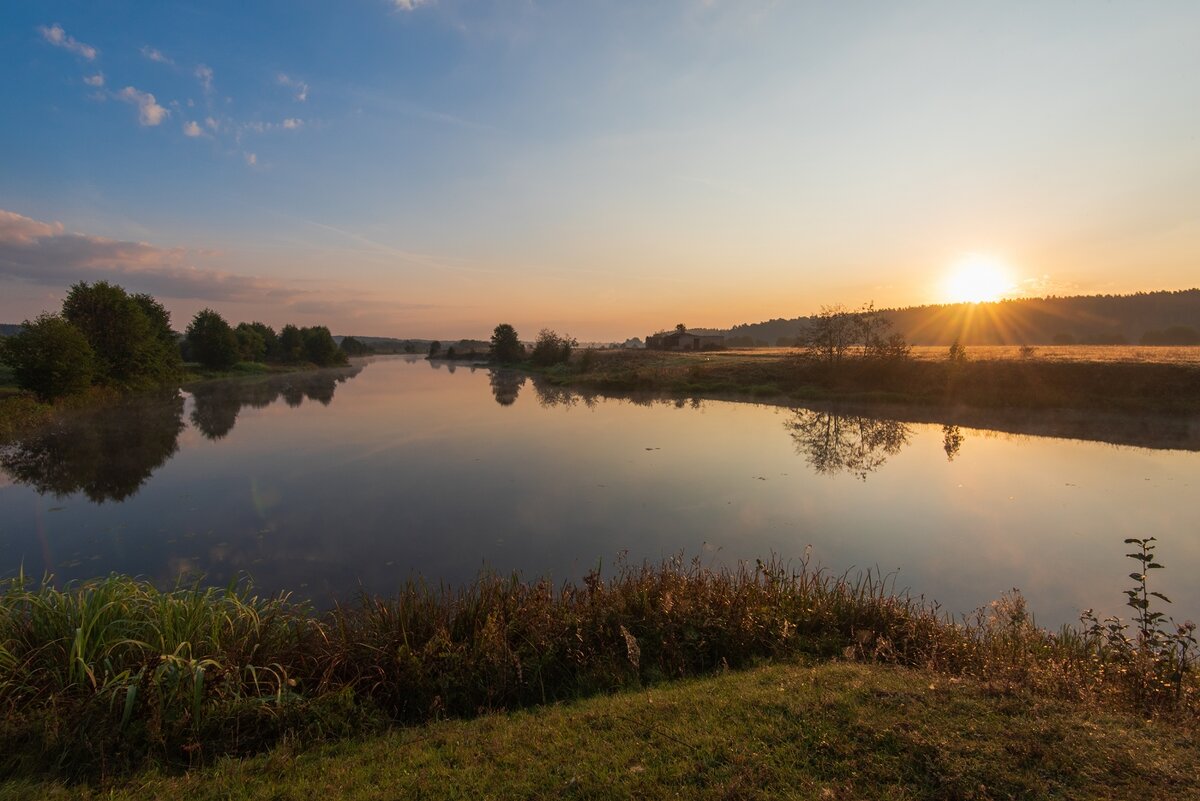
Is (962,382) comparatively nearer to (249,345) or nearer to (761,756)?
(761,756)

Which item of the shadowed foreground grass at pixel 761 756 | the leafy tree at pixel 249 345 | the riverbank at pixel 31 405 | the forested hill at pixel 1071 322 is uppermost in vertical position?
the forested hill at pixel 1071 322

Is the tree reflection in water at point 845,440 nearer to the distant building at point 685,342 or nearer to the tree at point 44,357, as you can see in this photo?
the tree at point 44,357

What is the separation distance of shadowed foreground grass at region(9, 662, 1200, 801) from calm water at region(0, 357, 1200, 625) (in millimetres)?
4601

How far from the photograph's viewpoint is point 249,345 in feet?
244

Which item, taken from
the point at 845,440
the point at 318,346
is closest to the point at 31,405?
the point at 845,440

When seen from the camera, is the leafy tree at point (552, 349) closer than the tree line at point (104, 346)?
No

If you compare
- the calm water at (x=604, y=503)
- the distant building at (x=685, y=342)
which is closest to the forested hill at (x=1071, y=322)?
the distant building at (x=685, y=342)

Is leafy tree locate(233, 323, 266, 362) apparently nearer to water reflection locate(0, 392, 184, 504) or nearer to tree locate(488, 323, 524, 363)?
tree locate(488, 323, 524, 363)

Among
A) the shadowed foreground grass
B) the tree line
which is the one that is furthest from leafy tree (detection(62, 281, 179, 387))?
the shadowed foreground grass

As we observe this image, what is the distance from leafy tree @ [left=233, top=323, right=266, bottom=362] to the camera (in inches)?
2840

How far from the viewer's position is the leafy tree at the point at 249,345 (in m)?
72.1

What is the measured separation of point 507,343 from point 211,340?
45673 mm

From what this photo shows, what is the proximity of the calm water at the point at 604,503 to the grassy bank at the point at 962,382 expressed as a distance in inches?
190

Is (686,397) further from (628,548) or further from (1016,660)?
(1016,660)
